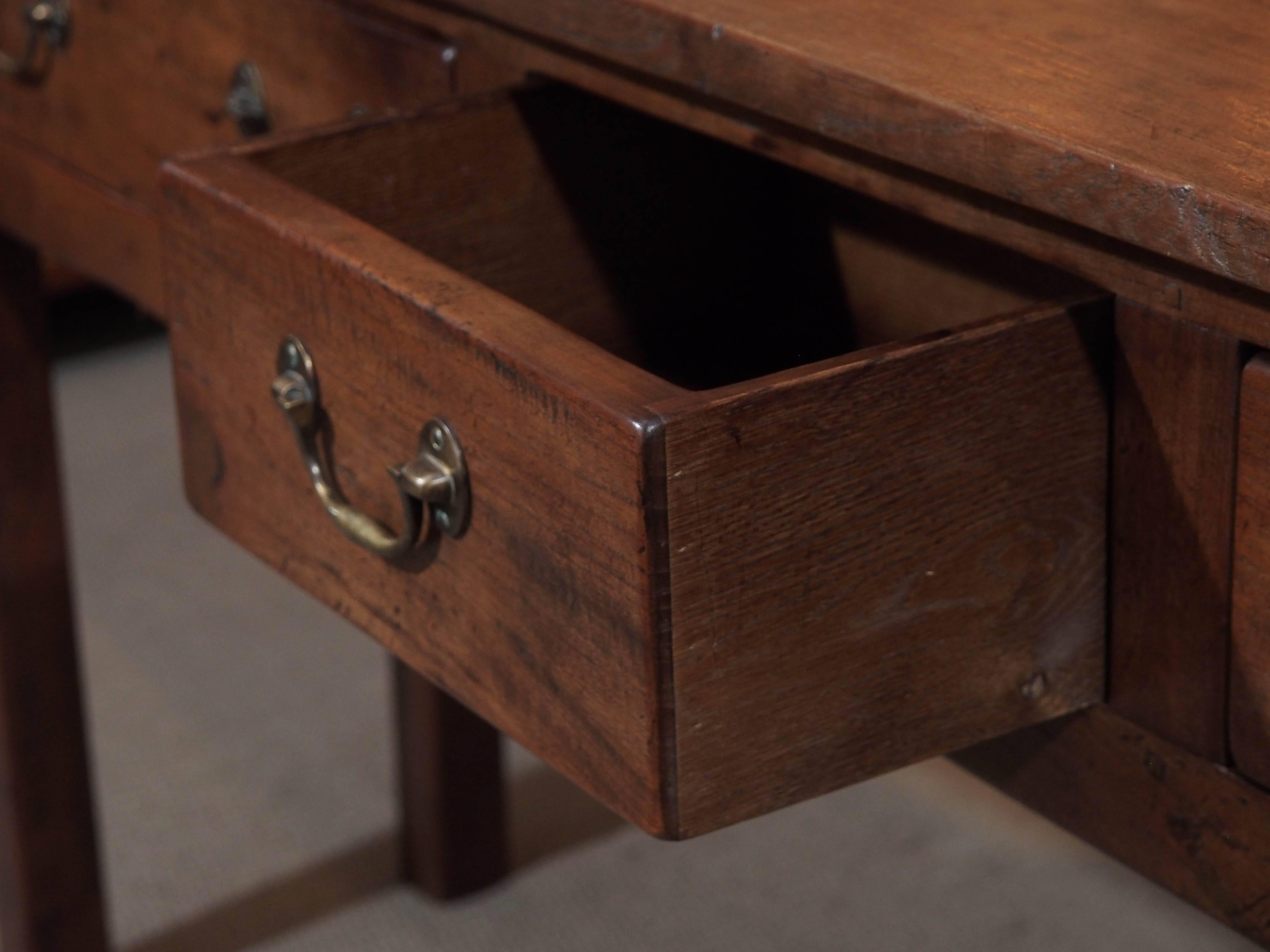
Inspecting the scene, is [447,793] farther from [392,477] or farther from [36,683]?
[392,477]

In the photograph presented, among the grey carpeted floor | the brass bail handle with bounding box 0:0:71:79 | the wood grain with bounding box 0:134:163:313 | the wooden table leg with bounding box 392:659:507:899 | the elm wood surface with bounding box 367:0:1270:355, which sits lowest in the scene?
the grey carpeted floor

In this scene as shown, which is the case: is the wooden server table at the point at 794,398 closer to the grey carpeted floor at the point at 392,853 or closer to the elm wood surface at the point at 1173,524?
the elm wood surface at the point at 1173,524

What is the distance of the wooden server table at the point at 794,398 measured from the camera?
43 centimetres

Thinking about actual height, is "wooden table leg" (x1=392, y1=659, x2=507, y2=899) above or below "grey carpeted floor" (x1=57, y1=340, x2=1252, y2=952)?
above

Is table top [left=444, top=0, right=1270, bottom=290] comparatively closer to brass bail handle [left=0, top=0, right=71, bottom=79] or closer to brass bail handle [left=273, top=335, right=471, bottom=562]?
brass bail handle [left=273, top=335, right=471, bottom=562]

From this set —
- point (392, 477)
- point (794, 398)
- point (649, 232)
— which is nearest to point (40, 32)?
point (649, 232)

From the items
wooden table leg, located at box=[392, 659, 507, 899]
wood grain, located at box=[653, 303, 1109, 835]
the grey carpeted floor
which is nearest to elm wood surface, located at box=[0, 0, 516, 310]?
wood grain, located at box=[653, 303, 1109, 835]

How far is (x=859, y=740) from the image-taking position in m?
0.47

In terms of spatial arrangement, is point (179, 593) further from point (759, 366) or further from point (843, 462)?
point (843, 462)

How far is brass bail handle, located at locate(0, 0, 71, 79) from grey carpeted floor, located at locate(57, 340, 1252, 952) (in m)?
0.66

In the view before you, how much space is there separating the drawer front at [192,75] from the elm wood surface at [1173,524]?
301 mm

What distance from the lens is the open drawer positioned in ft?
1.41

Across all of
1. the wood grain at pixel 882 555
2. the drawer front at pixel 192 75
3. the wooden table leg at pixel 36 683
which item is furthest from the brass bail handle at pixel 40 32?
the wood grain at pixel 882 555

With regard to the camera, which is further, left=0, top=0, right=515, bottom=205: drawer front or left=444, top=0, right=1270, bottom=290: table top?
left=0, top=0, right=515, bottom=205: drawer front
